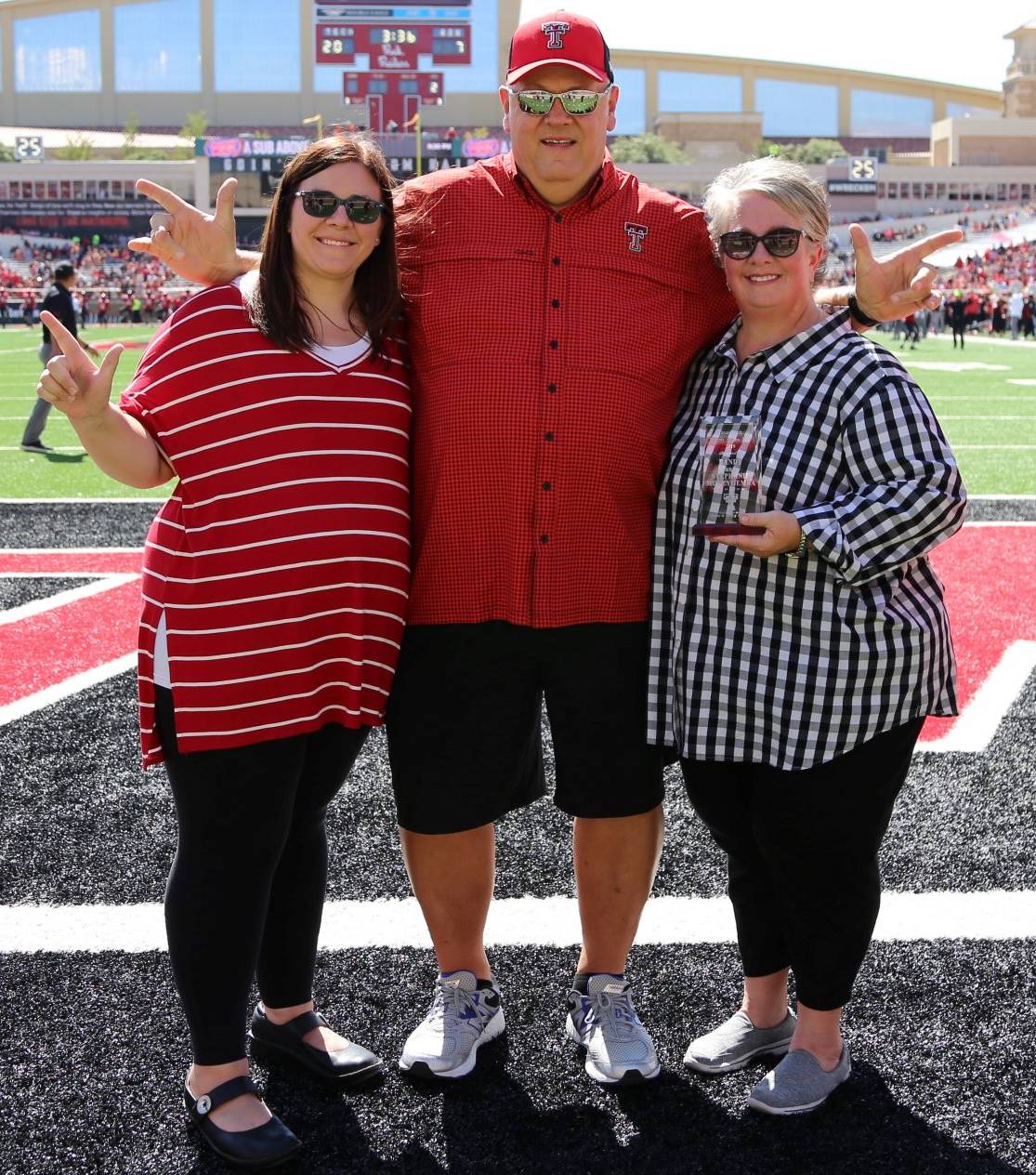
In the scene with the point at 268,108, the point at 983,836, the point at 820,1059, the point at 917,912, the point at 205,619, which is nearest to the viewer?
the point at 205,619

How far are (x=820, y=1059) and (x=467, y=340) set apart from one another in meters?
1.57

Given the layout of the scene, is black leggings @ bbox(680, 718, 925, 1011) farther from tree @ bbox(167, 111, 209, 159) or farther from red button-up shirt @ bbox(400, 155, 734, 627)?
tree @ bbox(167, 111, 209, 159)

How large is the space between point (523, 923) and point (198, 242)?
5.85ft

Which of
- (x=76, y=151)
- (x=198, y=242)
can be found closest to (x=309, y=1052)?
(x=198, y=242)

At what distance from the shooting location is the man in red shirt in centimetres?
267

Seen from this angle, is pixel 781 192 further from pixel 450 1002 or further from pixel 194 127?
pixel 194 127

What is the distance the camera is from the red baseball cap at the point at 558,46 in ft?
8.86

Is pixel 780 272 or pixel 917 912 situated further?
pixel 917 912

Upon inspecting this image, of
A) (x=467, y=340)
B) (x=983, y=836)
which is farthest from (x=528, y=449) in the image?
(x=983, y=836)

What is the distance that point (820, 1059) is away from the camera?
2.59 metres

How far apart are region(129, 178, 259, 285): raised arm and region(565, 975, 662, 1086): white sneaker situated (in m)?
1.68

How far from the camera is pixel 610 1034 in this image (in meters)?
2.71

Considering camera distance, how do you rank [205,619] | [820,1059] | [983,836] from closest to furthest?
[205,619] < [820,1059] < [983,836]

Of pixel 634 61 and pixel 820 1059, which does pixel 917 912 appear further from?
pixel 634 61
